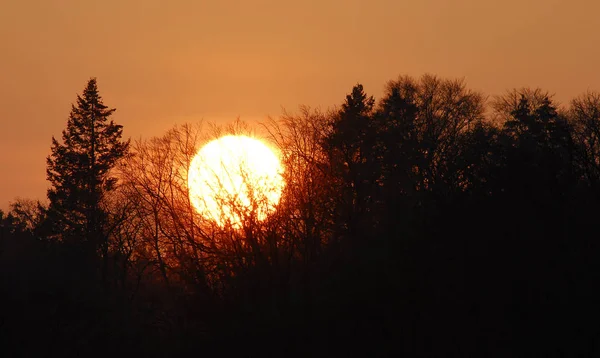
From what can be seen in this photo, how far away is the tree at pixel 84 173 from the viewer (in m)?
55.2

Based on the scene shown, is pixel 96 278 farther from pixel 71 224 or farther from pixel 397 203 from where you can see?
pixel 397 203

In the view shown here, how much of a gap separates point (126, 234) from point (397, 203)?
A: 3313 centimetres

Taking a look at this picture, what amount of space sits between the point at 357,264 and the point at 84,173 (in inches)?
1362

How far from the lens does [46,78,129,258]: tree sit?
5519 cm

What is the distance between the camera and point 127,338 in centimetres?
3697

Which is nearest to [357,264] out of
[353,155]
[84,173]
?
[353,155]

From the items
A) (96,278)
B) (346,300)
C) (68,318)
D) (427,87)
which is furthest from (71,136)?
(346,300)

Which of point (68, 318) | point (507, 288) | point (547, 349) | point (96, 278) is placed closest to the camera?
point (547, 349)

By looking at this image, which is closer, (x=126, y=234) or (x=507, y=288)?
(x=507, y=288)

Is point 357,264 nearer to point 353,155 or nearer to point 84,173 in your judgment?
point 353,155

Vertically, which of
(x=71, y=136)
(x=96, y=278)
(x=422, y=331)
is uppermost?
(x=71, y=136)

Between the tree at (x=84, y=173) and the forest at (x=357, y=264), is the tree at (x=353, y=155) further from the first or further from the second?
the tree at (x=84, y=173)

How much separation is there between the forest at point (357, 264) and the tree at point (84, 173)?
5091mm

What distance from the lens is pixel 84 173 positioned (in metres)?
56.6
